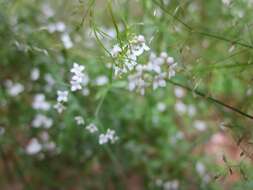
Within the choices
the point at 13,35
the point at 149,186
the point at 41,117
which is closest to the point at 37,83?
the point at 41,117

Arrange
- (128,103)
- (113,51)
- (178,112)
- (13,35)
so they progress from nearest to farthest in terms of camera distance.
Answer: (113,51), (13,35), (128,103), (178,112)

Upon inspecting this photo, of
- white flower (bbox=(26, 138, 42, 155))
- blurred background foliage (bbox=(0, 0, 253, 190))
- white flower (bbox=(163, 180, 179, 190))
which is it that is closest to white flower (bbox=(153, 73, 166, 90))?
blurred background foliage (bbox=(0, 0, 253, 190))

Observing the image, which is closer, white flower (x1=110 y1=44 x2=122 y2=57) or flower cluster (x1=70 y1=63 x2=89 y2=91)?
white flower (x1=110 y1=44 x2=122 y2=57)

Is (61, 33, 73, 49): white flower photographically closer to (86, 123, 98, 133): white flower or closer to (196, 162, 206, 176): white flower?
(86, 123, 98, 133): white flower

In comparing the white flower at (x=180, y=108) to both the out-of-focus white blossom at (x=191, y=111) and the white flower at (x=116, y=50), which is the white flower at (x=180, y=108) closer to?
the out-of-focus white blossom at (x=191, y=111)

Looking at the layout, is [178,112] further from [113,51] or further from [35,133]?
[113,51]

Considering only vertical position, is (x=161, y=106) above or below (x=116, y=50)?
above

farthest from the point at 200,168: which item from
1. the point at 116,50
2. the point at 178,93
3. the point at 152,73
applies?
the point at 116,50

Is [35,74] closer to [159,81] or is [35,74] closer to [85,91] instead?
[85,91]
